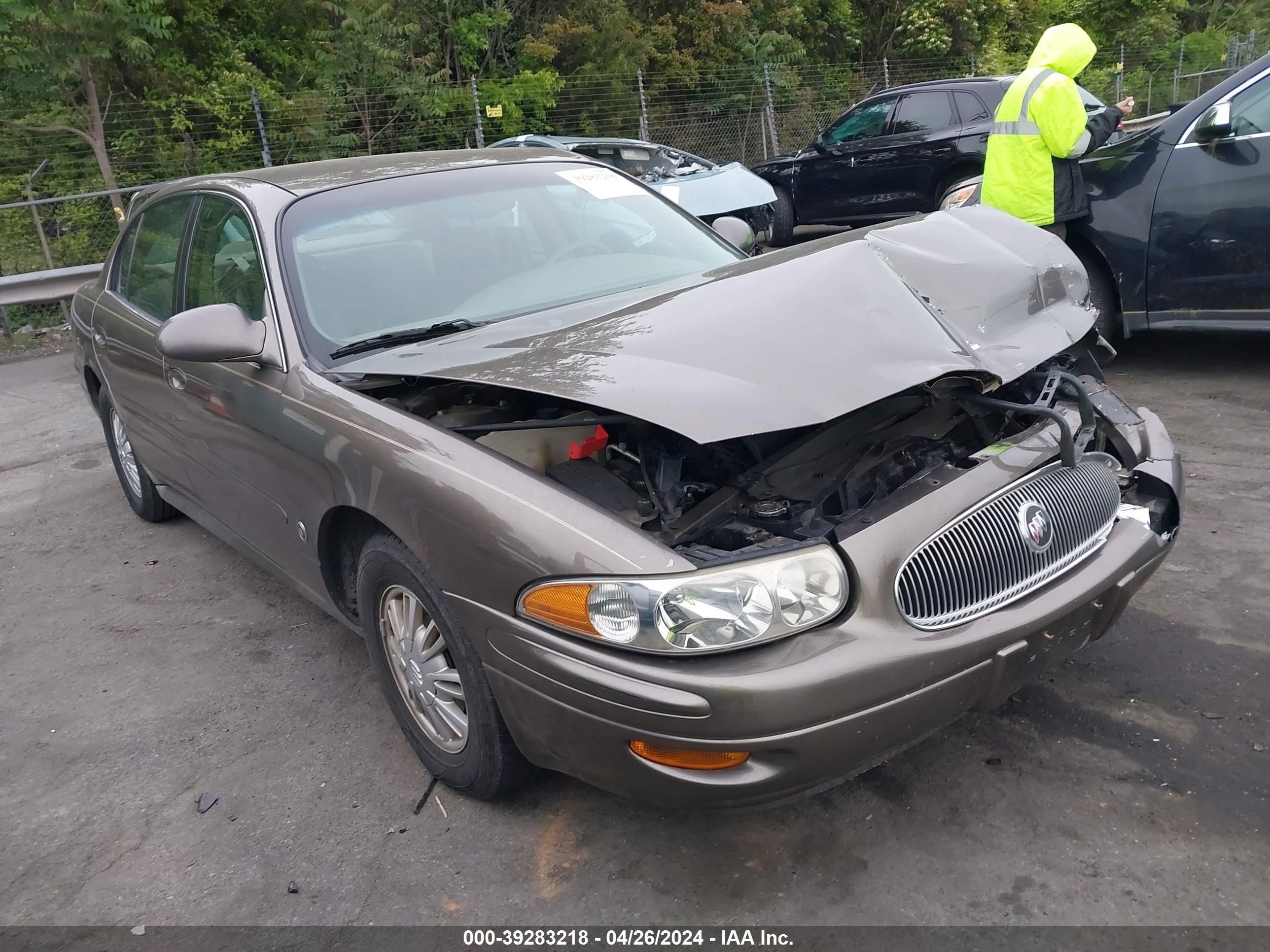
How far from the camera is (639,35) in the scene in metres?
18.0

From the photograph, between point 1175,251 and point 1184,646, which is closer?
point 1184,646

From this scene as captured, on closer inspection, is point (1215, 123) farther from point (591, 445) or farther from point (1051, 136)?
point (591, 445)

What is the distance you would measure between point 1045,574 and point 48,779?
2985 millimetres

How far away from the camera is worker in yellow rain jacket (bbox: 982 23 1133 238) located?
18.5 ft

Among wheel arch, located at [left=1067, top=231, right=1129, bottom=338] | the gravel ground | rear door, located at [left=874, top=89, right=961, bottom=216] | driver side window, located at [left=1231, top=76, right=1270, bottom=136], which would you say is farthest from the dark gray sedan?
rear door, located at [left=874, top=89, right=961, bottom=216]

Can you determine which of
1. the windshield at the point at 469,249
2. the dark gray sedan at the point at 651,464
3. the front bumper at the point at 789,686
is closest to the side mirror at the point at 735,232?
the windshield at the point at 469,249

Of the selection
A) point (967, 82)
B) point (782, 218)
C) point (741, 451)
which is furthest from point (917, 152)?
point (741, 451)

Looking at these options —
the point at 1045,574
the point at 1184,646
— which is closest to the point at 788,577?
the point at 1045,574

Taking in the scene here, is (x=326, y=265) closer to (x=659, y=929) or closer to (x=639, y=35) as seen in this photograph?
(x=659, y=929)

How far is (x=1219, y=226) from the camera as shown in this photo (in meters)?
5.21

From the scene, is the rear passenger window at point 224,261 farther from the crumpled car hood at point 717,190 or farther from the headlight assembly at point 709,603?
the crumpled car hood at point 717,190

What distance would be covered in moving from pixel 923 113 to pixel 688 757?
937cm

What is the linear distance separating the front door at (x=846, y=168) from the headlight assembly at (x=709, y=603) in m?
9.08

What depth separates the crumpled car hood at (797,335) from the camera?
234 centimetres
